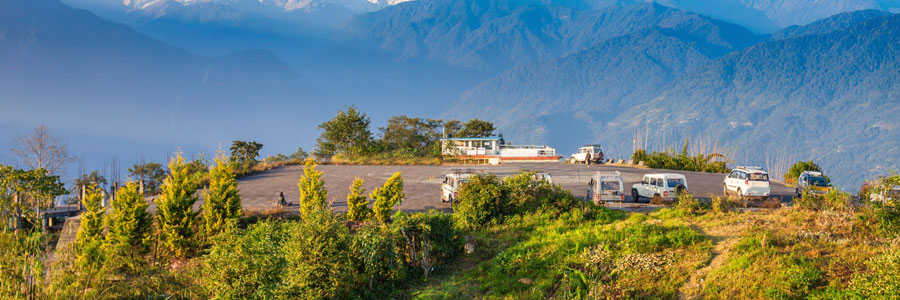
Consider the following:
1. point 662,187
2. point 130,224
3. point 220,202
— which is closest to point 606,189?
point 662,187

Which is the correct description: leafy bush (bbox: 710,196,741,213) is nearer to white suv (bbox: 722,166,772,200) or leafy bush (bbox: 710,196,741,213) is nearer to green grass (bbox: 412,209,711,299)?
green grass (bbox: 412,209,711,299)

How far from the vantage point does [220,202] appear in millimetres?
14758

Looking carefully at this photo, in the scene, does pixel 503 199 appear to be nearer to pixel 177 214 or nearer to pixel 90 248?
pixel 177 214

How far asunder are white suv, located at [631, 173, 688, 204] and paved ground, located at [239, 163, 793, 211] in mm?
845

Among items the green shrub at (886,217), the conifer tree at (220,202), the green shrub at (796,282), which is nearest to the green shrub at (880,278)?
the green shrub at (796,282)

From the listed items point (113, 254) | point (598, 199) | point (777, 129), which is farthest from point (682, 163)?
point (777, 129)

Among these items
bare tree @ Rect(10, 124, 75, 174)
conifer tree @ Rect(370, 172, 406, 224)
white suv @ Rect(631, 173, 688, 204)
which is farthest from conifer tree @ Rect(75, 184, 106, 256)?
bare tree @ Rect(10, 124, 75, 174)

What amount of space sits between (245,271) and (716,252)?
9.49m

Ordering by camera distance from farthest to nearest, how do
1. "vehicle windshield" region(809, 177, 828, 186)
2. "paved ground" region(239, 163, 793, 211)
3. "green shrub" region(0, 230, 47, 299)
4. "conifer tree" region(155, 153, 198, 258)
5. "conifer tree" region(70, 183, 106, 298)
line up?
"paved ground" region(239, 163, 793, 211) < "vehicle windshield" region(809, 177, 828, 186) < "conifer tree" region(155, 153, 198, 258) < "conifer tree" region(70, 183, 106, 298) < "green shrub" region(0, 230, 47, 299)

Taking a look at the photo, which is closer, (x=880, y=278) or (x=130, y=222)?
(x=880, y=278)

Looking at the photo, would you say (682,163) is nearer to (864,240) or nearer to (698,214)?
(698,214)

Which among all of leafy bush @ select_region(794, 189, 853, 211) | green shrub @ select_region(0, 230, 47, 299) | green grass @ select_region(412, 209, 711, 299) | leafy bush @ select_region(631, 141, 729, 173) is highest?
leafy bush @ select_region(631, 141, 729, 173)

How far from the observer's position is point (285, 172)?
3116cm

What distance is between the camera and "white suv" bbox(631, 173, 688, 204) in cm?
1967
